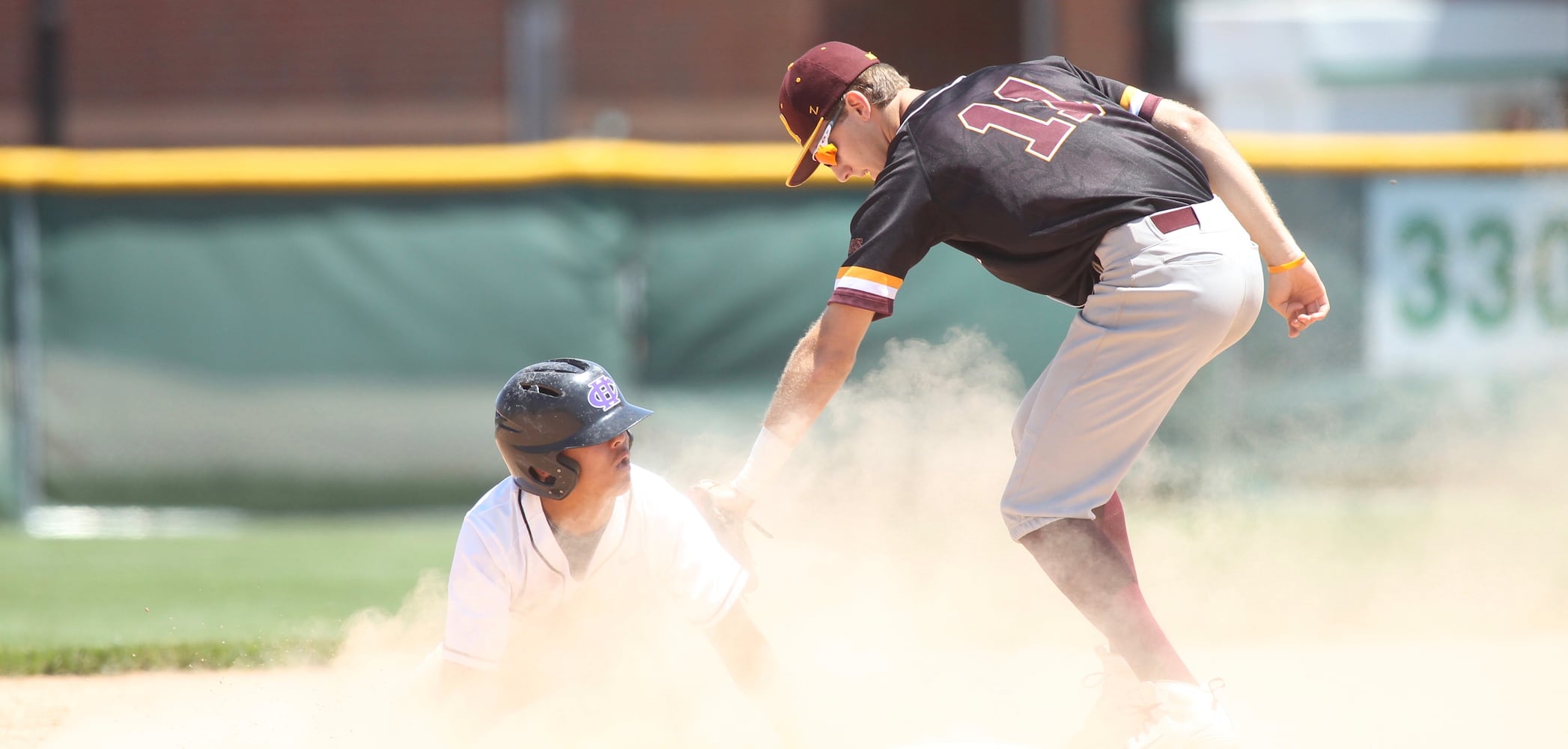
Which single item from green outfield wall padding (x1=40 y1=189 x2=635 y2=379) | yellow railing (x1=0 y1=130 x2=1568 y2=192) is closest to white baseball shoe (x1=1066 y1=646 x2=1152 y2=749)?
green outfield wall padding (x1=40 y1=189 x2=635 y2=379)

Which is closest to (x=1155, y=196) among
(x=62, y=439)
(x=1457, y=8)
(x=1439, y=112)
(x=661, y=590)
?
(x=661, y=590)

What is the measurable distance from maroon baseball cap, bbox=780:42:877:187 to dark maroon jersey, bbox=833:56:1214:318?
0.19m

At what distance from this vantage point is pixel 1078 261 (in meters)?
3.32

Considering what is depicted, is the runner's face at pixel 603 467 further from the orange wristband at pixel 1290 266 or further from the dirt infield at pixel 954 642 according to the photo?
the orange wristband at pixel 1290 266

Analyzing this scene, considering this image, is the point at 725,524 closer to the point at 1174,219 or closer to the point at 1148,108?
the point at 1174,219

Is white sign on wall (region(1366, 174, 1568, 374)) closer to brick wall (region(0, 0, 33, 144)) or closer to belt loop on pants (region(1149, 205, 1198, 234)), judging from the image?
belt loop on pants (region(1149, 205, 1198, 234))

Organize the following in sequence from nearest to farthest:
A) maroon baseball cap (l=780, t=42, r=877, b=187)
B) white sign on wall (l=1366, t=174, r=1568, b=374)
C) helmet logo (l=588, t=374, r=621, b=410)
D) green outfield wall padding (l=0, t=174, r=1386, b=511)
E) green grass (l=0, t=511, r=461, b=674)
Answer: helmet logo (l=588, t=374, r=621, b=410) < maroon baseball cap (l=780, t=42, r=877, b=187) < green grass (l=0, t=511, r=461, b=674) < green outfield wall padding (l=0, t=174, r=1386, b=511) < white sign on wall (l=1366, t=174, r=1568, b=374)

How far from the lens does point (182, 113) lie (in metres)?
15.6

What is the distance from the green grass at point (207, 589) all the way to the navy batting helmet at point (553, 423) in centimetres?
167

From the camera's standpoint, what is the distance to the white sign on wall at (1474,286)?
7.65m

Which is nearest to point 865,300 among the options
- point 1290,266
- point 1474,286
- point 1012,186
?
point 1012,186

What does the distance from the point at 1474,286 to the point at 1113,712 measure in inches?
213

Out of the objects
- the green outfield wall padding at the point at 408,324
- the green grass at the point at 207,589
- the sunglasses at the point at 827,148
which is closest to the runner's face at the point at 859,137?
the sunglasses at the point at 827,148

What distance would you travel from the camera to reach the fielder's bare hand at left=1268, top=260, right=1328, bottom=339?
133 inches
